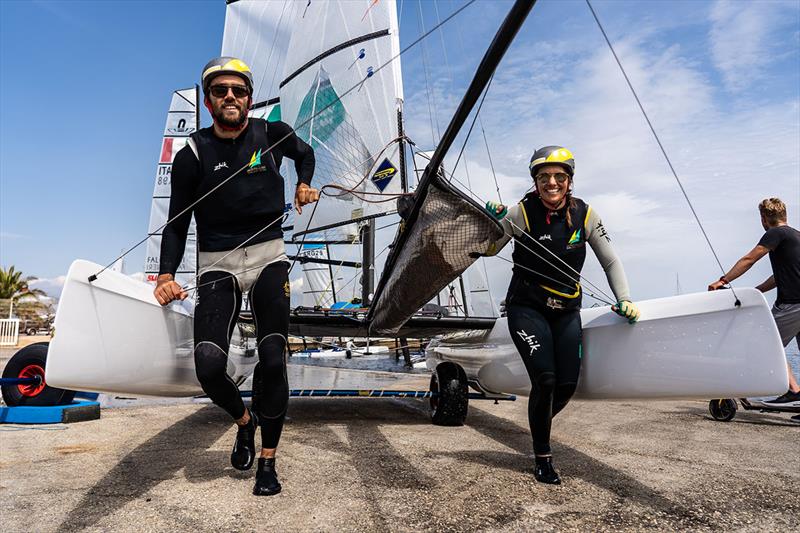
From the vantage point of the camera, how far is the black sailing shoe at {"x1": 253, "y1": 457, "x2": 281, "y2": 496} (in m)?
2.24

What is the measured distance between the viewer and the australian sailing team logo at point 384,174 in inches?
332

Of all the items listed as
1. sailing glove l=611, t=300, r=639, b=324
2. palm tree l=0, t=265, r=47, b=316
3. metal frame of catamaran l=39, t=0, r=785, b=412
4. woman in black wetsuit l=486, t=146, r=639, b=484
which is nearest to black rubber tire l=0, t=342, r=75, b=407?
metal frame of catamaran l=39, t=0, r=785, b=412

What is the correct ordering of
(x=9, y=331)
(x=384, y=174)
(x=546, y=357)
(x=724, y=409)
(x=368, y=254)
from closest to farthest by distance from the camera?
1. (x=546, y=357)
2. (x=724, y=409)
3. (x=384, y=174)
4. (x=368, y=254)
5. (x=9, y=331)

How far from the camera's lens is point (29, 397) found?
4023mm

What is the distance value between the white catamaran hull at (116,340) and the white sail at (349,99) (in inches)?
227

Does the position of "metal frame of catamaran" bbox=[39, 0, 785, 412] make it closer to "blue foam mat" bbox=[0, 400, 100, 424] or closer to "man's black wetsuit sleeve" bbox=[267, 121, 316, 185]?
"man's black wetsuit sleeve" bbox=[267, 121, 316, 185]

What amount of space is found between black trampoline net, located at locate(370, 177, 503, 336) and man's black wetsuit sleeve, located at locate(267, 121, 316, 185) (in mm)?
655

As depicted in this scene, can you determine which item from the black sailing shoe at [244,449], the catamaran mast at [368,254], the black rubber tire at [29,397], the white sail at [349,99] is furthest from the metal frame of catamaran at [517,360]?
the catamaran mast at [368,254]

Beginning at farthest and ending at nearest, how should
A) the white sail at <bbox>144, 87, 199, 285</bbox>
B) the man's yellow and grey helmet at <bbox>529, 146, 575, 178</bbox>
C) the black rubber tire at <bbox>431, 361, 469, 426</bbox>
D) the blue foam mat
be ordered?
the white sail at <bbox>144, 87, 199, 285</bbox>, the black rubber tire at <bbox>431, 361, 469, 426</bbox>, the blue foam mat, the man's yellow and grey helmet at <bbox>529, 146, 575, 178</bbox>

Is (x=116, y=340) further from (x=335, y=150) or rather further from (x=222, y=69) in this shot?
(x=335, y=150)

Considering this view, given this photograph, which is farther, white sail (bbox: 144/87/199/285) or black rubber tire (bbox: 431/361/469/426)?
white sail (bbox: 144/87/199/285)

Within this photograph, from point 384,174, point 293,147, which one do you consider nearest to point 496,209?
point 293,147

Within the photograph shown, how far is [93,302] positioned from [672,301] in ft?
9.58

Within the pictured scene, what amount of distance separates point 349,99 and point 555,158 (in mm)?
6885
